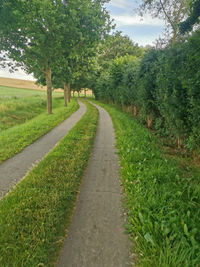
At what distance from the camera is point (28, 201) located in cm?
261

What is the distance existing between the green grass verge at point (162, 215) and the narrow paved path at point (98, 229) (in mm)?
202

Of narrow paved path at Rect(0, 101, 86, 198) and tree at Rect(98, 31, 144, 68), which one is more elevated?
tree at Rect(98, 31, 144, 68)

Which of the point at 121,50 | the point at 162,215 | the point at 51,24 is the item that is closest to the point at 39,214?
the point at 162,215

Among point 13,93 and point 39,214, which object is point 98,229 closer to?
point 39,214

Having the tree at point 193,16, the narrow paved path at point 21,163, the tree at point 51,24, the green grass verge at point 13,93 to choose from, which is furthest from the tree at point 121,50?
the narrow paved path at point 21,163

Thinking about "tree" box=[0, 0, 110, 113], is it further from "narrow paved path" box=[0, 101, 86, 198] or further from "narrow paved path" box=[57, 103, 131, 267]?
"narrow paved path" box=[57, 103, 131, 267]

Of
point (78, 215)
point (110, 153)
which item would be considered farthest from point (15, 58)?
point (78, 215)

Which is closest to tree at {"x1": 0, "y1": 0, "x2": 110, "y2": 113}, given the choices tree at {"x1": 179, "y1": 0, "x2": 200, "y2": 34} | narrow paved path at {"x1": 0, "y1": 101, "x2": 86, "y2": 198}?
tree at {"x1": 179, "y1": 0, "x2": 200, "y2": 34}

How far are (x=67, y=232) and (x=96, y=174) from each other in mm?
1791

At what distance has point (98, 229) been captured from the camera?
86.4 inches

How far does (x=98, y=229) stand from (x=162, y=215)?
3.22ft

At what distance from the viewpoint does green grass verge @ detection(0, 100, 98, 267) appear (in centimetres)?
177

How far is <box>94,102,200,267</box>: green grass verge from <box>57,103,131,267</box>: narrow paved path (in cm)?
20

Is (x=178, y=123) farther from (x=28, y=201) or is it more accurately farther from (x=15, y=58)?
(x=15, y=58)
